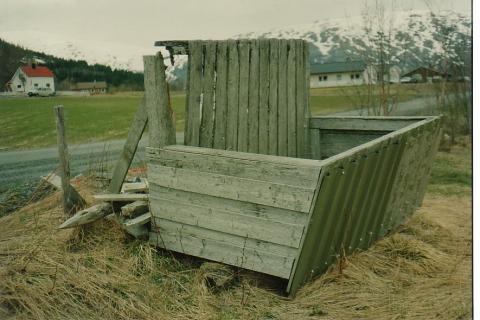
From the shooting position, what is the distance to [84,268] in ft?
12.0

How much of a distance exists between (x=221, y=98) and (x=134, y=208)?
1.30 meters

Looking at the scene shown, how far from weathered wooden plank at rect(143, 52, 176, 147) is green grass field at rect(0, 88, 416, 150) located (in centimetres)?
33

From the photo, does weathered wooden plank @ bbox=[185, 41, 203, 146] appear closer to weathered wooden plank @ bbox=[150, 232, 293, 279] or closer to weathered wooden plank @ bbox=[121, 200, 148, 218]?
weathered wooden plank @ bbox=[121, 200, 148, 218]

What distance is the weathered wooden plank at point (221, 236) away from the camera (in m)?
3.43

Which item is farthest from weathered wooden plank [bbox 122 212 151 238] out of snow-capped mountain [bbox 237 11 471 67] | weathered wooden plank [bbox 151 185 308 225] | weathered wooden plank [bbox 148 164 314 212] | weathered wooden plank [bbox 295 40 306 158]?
snow-capped mountain [bbox 237 11 471 67]

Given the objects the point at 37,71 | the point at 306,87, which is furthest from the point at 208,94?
the point at 37,71

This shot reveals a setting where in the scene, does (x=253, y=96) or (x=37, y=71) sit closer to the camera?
(x=37, y=71)

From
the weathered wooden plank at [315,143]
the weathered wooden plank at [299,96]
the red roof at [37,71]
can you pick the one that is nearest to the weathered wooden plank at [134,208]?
the red roof at [37,71]

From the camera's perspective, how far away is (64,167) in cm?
475

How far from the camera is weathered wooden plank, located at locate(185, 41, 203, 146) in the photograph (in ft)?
14.4

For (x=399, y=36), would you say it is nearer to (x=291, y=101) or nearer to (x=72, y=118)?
(x=291, y=101)

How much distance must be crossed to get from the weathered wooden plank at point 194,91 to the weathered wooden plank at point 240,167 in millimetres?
542

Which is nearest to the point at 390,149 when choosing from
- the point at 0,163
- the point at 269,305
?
the point at 269,305

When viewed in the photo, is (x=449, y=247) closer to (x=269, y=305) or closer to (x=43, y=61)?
(x=269, y=305)
